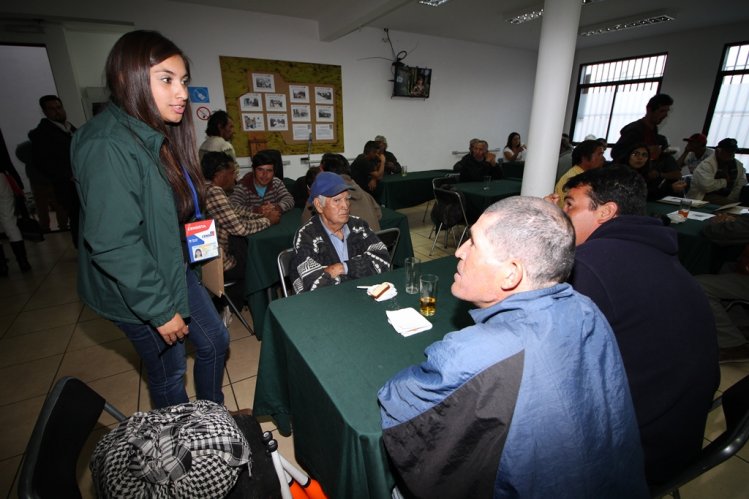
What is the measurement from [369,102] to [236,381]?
593 cm

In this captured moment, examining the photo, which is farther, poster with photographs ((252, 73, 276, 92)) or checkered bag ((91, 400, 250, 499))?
poster with photographs ((252, 73, 276, 92))

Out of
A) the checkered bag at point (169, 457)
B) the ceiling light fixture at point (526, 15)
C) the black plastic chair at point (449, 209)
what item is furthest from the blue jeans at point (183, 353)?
the ceiling light fixture at point (526, 15)

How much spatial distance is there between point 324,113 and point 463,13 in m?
2.85

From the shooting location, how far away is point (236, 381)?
236 centimetres

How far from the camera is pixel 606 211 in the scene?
1529mm

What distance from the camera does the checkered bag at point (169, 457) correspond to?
0.86m

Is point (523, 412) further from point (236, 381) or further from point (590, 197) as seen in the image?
point (236, 381)

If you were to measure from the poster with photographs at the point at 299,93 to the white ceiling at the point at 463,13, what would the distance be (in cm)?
89

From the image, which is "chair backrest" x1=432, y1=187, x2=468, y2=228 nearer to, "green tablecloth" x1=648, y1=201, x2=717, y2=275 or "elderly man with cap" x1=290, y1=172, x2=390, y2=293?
"green tablecloth" x1=648, y1=201, x2=717, y2=275

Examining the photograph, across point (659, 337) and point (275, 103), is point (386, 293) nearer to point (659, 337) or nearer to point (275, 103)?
point (659, 337)

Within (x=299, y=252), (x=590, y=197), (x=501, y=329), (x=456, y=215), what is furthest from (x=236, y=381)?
(x=456, y=215)

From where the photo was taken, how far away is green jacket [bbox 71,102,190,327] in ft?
3.64

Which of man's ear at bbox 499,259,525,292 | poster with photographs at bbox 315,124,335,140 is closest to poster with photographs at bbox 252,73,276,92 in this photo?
poster with photographs at bbox 315,124,335,140

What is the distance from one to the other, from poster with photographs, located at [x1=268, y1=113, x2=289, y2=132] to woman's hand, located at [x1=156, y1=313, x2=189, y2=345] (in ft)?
17.0
